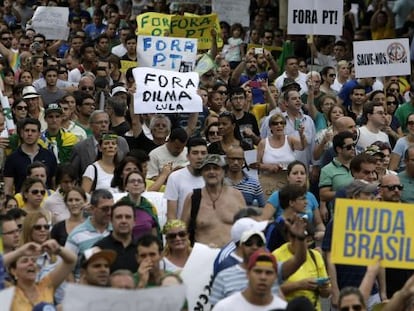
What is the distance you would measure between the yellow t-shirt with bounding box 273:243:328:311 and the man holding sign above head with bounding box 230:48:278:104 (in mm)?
8839

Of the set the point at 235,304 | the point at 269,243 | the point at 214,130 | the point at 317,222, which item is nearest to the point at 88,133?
the point at 214,130

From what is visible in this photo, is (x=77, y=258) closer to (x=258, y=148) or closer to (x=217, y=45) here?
(x=258, y=148)

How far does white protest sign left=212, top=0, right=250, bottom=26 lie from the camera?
27234 mm

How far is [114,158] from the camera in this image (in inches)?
656

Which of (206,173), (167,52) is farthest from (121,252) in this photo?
(167,52)

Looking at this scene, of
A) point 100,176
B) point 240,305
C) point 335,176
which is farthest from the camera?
point 335,176

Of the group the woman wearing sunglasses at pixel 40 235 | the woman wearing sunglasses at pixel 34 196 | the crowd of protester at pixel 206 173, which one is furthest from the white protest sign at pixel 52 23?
the woman wearing sunglasses at pixel 40 235

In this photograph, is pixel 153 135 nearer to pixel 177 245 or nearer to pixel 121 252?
pixel 177 245

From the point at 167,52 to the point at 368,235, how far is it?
9310mm

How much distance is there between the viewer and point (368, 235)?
1240 centimetres

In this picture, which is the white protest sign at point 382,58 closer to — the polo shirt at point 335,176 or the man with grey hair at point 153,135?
the man with grey hair at point 153,135

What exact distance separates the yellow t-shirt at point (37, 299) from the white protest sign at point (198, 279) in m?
1.32

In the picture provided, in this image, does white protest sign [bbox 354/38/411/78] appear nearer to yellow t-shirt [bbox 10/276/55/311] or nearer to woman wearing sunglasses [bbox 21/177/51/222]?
woman wearing sunglasses [bbox 21/177/51/222]

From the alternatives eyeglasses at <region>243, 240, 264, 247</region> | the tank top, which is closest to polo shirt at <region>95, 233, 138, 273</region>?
eyeglasses at <region>243, 240, 264, 247</region>
